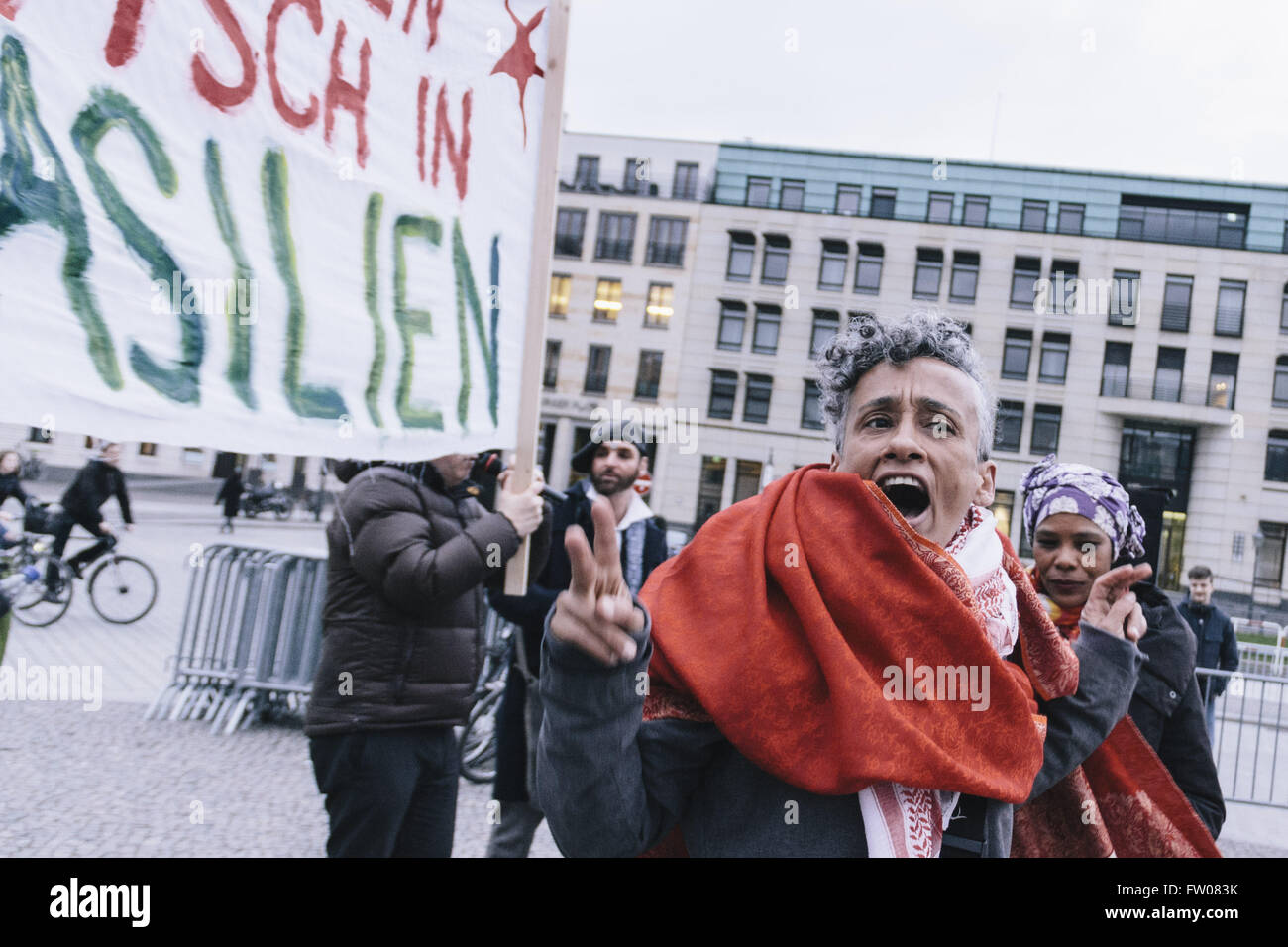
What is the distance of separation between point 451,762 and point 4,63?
7.29 feet

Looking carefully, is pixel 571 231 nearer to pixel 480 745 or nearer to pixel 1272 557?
pixel 1272 557

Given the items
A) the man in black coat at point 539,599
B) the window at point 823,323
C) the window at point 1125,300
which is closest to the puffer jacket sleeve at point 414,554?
the man in black coat at point 539,599

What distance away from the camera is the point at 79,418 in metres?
1.63

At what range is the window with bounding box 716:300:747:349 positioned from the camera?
40156mm

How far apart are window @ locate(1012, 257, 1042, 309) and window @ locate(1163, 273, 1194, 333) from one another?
16.6ft

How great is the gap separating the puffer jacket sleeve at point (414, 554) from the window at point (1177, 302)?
41339mm

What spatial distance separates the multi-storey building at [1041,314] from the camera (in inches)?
1436

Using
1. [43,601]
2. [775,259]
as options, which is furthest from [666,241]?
[43,601]

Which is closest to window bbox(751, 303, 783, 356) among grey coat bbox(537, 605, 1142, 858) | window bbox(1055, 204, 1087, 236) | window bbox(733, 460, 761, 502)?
window bbox(733, 460, 761, 502)

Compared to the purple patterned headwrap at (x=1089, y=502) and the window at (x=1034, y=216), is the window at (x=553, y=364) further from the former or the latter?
the purple patterned headwrap at (x=1089, y=502)

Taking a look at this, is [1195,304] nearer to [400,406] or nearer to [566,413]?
[566,413]

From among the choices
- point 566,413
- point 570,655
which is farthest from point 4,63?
point 566,413

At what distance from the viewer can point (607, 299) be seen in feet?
138

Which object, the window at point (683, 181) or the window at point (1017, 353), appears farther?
the window at point (683, 181)
